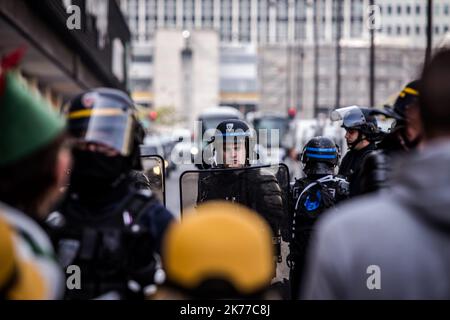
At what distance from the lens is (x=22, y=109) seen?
2.60 m

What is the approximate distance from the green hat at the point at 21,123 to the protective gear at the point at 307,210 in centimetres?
394

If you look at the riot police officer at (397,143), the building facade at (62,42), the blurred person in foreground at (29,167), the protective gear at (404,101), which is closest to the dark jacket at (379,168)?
the riot police officer at (397,143)

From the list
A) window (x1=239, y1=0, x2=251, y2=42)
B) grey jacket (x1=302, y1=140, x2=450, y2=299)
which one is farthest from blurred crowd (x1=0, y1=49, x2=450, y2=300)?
window (x1=239, y1=0, x2=251, y2=42)

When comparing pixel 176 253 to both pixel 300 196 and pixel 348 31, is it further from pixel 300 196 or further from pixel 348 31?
pixel 348 31

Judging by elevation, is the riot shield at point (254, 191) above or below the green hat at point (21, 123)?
below

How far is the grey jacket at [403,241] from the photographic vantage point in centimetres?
229

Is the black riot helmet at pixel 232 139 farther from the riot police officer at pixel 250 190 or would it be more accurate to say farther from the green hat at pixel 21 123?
the green hat at pixel 21 123

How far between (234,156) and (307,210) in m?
0.74

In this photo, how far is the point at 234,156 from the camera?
22.0 ft

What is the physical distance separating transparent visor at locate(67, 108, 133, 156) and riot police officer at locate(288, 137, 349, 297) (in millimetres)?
2949

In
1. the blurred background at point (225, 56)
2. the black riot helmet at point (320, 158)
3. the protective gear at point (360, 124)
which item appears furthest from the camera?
the blurred background at point (225, 56)
